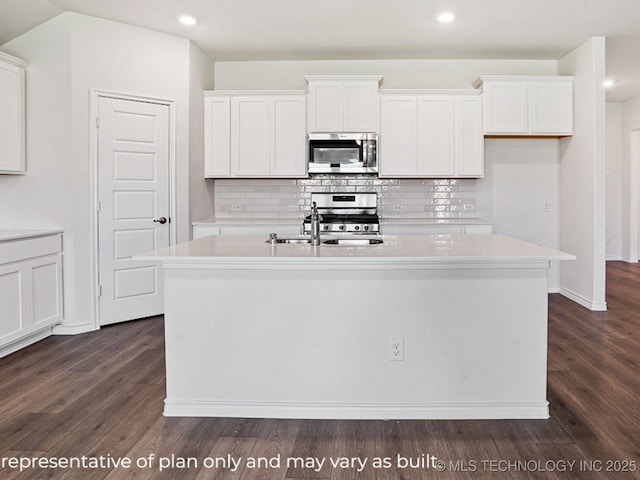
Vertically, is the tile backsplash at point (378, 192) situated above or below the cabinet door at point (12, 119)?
below

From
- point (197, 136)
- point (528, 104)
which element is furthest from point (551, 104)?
point (197, 136)

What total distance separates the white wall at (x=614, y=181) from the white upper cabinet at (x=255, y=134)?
561 cm

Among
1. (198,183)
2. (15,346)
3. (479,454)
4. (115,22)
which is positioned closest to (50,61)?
(115,22)

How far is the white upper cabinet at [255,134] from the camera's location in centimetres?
502

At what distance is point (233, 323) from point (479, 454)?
128cm

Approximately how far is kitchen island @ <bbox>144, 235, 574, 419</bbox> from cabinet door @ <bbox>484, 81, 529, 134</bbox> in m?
3.05

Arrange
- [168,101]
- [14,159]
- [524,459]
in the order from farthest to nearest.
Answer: [168,101] < [14,159] < [524,459]

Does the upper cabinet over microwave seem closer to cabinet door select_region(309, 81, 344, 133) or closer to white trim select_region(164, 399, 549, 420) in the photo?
cabinet door select_region(309, 81, 344, 133)

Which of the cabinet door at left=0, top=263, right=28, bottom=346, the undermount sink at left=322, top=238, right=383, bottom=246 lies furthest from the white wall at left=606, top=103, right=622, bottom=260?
the cabinet door at left=0, top=263, right=28, bottom=346

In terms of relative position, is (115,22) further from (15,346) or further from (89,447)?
(89,447)

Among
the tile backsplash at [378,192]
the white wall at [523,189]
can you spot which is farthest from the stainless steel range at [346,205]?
the white wall at [523,189]

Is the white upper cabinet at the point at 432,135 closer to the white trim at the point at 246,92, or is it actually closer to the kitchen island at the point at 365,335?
the white trim at the point at 246,92

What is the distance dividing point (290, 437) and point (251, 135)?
11.6ft

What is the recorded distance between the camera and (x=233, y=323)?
94.5 inches
